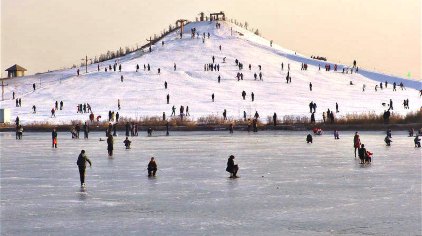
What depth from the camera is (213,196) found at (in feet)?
58.0

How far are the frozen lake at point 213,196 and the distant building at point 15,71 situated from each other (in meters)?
83.6

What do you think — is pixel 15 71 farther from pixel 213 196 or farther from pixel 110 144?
pixel 213 196

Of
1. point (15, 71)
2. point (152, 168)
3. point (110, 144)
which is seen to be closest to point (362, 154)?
point (152, 168)

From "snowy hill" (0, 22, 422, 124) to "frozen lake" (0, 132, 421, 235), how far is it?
35793 millimetres

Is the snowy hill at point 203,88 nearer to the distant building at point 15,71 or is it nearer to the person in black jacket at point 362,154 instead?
the distant building at point 15,71

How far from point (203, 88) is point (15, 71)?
4022 cm

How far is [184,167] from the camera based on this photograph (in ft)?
81.1

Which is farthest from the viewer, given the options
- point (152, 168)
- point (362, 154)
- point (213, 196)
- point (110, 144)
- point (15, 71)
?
point (15, 71)

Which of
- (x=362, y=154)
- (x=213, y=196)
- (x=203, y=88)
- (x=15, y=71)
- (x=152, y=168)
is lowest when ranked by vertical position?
(x=213, y=196)

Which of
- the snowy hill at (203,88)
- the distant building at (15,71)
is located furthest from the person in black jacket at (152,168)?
the distant building at (15,71)

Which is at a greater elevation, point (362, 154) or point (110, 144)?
point (110, 144)

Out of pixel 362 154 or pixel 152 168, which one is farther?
pixel 362 154

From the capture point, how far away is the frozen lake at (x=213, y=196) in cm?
1379

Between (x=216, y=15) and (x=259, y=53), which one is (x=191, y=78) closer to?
(x=259, y=53)
